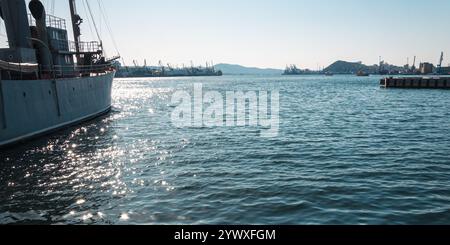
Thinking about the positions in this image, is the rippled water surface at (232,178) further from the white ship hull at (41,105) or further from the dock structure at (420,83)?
the dock structure at (420,83)

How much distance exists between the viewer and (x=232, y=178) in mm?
16125

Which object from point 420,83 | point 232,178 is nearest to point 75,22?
point 232,178

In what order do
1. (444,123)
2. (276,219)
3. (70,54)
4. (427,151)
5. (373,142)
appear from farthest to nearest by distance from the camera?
(70,54)
(444,123)
(373,142)
(427,151)
(276,219)

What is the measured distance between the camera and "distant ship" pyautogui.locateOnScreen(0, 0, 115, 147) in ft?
78.6

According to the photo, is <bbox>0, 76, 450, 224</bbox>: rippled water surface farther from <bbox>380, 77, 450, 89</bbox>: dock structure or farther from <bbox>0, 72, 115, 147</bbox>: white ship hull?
<bbox>380, 77, 450, 89</bbox>: dock structure

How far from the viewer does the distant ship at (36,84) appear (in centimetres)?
2395

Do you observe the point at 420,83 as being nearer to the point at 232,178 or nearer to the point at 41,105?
the point at 232,178

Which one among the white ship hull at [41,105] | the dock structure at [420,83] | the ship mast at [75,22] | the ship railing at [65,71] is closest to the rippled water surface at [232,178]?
the white ship hull at [41,105]

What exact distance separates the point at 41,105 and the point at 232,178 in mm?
18521
